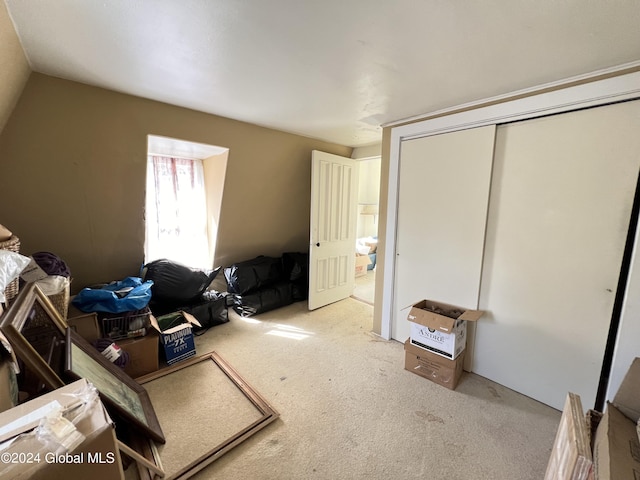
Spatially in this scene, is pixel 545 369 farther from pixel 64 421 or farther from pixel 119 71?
pixel 119 71

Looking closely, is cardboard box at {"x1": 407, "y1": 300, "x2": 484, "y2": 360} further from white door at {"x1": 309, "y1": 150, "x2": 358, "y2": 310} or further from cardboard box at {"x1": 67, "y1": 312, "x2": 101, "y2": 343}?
cardboard box at {"x1": 67, "y1": 312, "x2": 101, "y2": 343}

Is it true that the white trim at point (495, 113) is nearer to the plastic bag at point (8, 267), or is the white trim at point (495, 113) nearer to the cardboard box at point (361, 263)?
the cardboard box at point (361, 263)

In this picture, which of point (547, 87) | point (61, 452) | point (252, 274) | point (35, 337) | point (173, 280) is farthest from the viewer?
point (252, 274)

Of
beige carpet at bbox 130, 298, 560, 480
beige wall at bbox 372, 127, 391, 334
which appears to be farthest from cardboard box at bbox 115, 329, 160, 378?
beige wall at bbox 372, 127, 391, 334

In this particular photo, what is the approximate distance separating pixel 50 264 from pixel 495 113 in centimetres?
326

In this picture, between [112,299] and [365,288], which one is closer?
[112,299]

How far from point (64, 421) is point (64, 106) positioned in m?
2.05

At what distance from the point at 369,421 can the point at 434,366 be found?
0.71 meters

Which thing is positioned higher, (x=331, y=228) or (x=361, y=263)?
(x=331, y=228)

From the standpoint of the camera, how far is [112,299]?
1.97 meters

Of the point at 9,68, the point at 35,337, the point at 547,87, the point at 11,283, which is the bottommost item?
the point at 35,337

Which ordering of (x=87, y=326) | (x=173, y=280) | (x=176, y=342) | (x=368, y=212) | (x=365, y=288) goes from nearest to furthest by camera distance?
1. (x=87, y=326)
2. (x=176, y=342)
3. (x=173, y=280)
4. (x=365, y=288)
5. (x=368, y=212)

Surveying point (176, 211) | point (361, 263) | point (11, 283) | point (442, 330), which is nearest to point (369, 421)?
point (442, 330)

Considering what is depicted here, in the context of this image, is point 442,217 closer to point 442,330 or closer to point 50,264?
point 442,330
